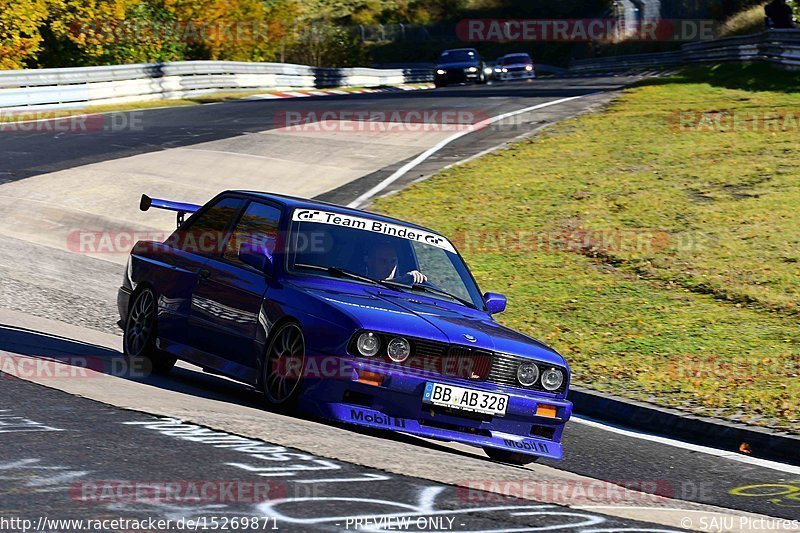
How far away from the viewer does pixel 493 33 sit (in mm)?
88562

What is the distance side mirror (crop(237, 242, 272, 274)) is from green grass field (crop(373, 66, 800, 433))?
3648 millimetres

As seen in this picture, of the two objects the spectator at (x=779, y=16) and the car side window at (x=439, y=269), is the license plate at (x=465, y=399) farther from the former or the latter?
the spectator at (x=779, y=16)

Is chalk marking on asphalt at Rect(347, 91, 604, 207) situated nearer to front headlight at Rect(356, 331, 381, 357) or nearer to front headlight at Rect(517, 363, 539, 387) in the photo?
front headlight at Rect(517, 363, 539, 387)

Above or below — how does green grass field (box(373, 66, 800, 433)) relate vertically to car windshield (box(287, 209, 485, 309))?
below

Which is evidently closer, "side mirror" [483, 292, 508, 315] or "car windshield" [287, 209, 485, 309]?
"car windshield" [287, 209, 485, 309]

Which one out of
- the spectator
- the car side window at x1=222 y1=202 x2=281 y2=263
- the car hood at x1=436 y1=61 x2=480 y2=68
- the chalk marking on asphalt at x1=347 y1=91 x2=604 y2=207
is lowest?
the chalk marking on asphalt at x1=347 y1=91 x2=604 y2=207

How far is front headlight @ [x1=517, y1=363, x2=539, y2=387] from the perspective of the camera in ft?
26.8

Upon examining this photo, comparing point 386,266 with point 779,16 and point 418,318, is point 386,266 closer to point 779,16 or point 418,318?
point 418,318

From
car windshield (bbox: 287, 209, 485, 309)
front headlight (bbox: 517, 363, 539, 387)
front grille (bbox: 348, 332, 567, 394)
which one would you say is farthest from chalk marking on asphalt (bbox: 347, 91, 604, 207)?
front grille (bbox: 348, 332, 567, 394)

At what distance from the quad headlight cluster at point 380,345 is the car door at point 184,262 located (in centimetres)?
201

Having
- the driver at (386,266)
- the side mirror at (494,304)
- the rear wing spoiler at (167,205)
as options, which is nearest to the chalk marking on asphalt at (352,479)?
the driver at (386,266)

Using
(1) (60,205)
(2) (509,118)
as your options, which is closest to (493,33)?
(2) (509,118)

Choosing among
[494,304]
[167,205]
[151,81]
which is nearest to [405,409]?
[494,304]

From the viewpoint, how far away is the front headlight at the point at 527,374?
26.8 ft
